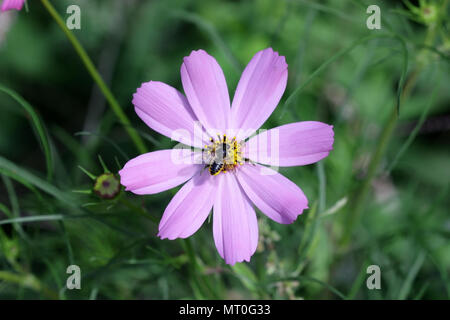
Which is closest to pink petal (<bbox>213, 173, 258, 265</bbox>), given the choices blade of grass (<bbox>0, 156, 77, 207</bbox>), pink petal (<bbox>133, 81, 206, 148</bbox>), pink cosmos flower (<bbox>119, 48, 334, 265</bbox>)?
pink cosmos flower (<bbox>119, 48, 334, 265</bbox>)

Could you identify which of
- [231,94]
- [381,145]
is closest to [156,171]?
[381,145]

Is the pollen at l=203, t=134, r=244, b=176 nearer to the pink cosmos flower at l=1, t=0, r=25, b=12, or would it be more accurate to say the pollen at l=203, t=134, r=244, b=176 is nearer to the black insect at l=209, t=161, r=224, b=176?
the black insect at l=209, t=161, r=224, b=176

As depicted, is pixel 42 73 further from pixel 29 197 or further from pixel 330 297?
pixel 330 297

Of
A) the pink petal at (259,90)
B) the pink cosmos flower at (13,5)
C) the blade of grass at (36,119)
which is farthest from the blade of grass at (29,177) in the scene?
the pink petal at (259,90)

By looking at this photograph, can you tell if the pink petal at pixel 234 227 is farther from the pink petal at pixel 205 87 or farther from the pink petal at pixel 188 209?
the pink petal at pixel 205 87

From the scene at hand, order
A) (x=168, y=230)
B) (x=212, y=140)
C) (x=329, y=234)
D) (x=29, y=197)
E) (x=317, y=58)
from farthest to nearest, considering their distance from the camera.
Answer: (x=317, y=58) → (x=329, y=234) → (x=29, y=197) → (x=212, y=140) → (x=168, y=230)

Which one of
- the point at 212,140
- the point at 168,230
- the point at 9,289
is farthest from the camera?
the point at 9,289
